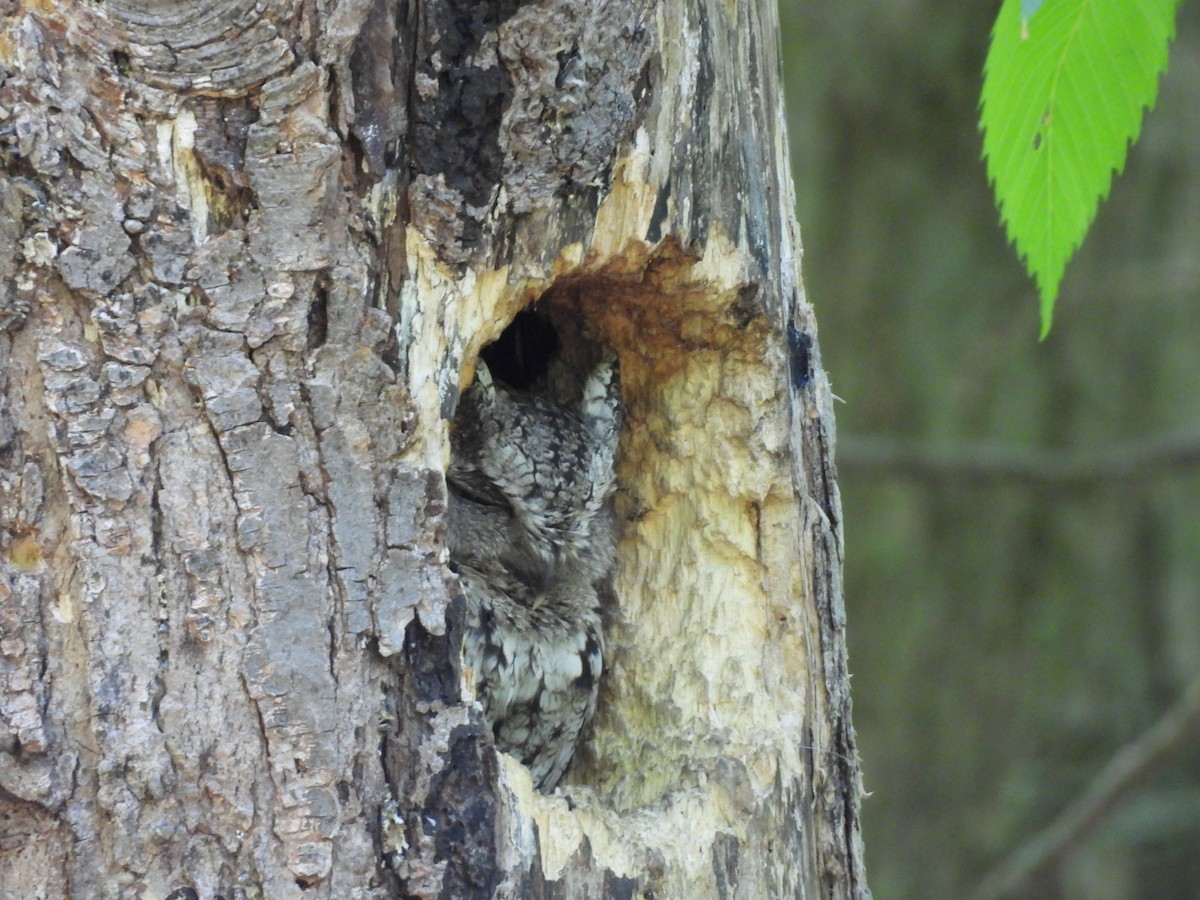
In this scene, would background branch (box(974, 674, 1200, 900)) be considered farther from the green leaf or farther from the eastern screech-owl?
the green leaf

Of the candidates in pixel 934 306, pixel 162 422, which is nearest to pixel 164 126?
pixel 162 422

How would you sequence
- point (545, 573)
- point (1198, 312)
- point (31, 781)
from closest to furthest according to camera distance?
A: point (31, 781) → point (545, 573) → point (1198, 312)

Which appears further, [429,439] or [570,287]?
[570,287]

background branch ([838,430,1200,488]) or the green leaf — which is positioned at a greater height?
background branch ([838,430,1200,488])

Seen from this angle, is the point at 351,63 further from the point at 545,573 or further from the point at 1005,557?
the point at 1005,557

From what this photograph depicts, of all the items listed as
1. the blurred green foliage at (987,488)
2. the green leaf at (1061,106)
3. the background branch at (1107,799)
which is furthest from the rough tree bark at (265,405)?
the blurred green foliage at (987,488)

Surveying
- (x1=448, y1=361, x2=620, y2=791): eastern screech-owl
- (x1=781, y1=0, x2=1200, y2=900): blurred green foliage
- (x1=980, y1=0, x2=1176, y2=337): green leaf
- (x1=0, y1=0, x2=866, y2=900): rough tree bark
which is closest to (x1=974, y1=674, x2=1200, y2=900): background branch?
(x1=781, y1=0, x2=1200, y2=900): blurred green foliage
